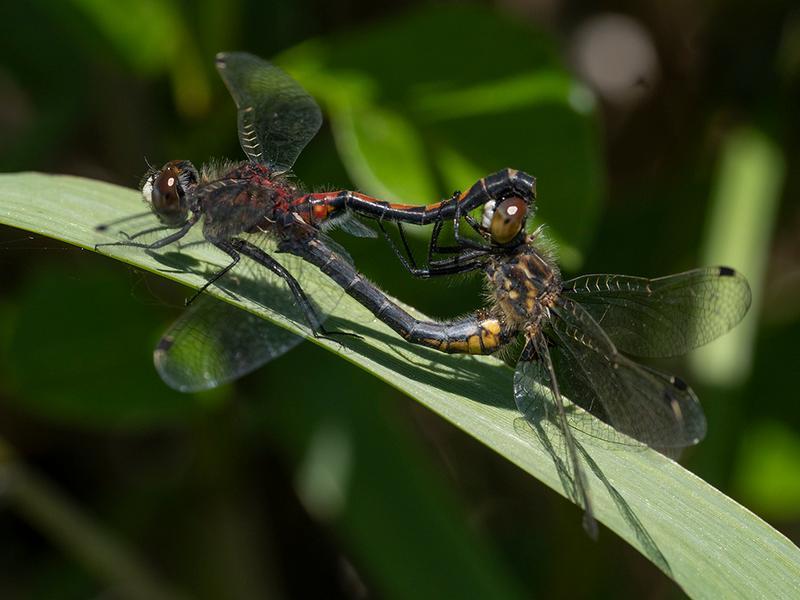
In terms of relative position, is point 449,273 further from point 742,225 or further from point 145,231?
point 742,225

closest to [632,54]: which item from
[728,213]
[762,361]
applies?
[728,213]

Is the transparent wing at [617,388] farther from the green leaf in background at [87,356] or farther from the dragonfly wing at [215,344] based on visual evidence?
the green leaf in background at [87,356]

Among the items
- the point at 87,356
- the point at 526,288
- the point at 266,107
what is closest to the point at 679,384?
the point at 526,288

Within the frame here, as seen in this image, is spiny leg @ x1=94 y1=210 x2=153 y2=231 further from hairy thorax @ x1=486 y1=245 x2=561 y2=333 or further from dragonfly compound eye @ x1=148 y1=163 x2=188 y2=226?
hairy thorax @ x1=486 y1=245 x2=561 y2=333

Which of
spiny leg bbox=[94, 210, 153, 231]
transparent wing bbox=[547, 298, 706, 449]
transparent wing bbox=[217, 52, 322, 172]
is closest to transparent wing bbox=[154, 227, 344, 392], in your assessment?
spiny leg bbox=[94, 210, 153, 231]

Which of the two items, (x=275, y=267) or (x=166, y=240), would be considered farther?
(x=275, y=267)

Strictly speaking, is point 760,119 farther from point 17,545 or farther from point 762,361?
point 17,545
